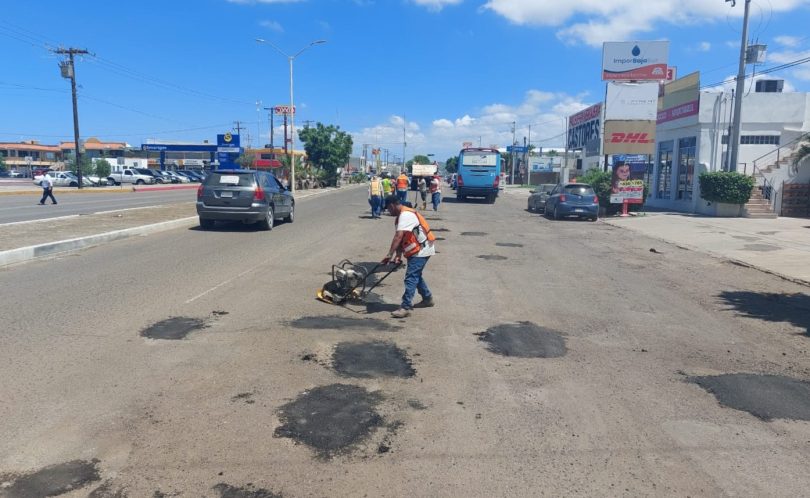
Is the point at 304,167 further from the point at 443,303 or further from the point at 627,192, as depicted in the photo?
the point at 443,303

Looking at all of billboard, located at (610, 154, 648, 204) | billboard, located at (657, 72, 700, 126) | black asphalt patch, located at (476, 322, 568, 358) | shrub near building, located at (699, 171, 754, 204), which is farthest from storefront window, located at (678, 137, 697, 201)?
black asphalt patch, located at (476, 322, 568, 358)

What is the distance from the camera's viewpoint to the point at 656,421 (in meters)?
4.39

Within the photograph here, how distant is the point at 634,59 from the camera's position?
1590 inches

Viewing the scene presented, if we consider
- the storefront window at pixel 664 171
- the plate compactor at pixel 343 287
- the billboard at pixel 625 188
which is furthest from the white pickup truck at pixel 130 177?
the plate compactor at pixel 343 287

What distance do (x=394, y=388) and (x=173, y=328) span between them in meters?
2.90

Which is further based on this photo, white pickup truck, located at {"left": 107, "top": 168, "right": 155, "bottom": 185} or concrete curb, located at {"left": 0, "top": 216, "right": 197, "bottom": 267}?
white pickup truck, located at {"left": 107, "top": 168, "right": 155, "bottom": 185}

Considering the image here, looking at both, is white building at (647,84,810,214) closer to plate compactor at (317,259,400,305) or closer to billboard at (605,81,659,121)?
billboard at (605,81,659,121)

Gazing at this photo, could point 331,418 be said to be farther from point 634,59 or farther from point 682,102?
point 634,59

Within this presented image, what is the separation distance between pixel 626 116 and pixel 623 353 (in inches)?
1296

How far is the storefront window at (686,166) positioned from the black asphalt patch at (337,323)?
25.2 meters

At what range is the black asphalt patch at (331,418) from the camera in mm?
3949

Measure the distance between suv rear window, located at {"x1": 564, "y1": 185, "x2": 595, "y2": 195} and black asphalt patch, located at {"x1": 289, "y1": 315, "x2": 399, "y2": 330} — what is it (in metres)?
17.7

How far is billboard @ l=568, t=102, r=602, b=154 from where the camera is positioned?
2280 inches

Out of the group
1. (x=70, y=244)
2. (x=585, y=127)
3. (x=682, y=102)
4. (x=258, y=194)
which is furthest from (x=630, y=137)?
(x=585, y=127)
